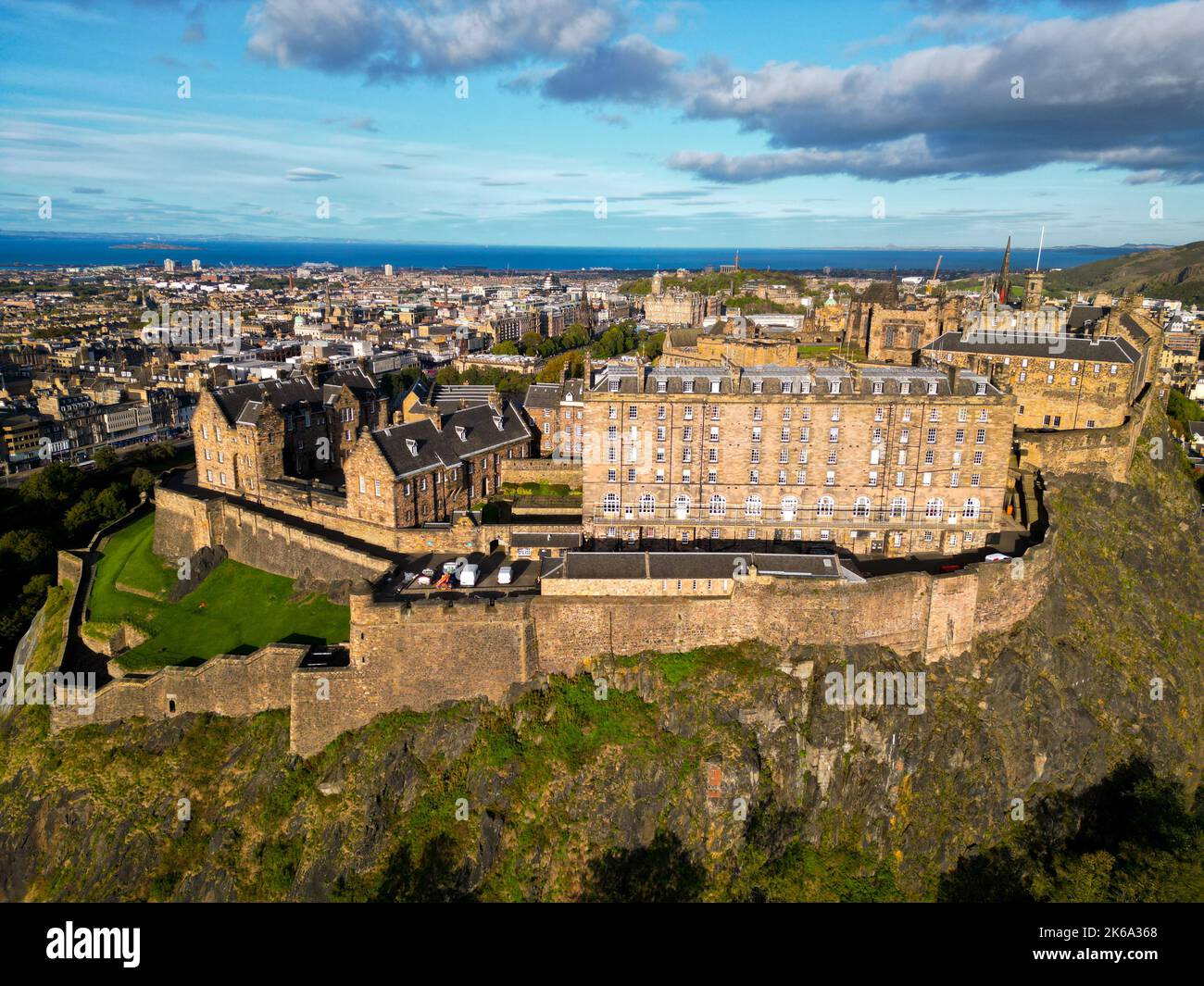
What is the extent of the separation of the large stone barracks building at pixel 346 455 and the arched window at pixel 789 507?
737 inches

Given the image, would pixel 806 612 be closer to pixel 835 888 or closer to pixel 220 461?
pixel 835 888

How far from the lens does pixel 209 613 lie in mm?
43156

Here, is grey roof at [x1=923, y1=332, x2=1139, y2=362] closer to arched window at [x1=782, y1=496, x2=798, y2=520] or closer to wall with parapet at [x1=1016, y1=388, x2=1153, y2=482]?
wall with parapet at [x1=1016, y1=388, x2=1153, y2=482]

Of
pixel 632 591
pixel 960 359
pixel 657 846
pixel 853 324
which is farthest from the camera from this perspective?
pixel 853 324

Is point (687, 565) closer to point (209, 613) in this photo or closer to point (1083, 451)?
point (209, 613)

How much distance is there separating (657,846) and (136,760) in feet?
80.1

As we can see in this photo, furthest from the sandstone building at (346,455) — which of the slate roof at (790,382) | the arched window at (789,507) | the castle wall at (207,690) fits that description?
the arched window at (789,507)

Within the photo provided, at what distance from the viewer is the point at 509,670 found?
35438mm

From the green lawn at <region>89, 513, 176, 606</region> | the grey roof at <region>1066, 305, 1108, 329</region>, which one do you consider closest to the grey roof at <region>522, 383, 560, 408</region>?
the green lawn at <region>89, 513, 176, 606</region>

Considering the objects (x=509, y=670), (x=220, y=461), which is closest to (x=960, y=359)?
(x=509, y=670)

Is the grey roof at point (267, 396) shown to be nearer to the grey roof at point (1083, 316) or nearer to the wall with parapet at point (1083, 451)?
the wall with parapet at point (1083, 451)

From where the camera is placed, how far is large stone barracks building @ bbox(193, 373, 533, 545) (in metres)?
43.9

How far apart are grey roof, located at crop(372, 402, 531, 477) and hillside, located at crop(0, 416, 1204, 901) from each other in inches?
596

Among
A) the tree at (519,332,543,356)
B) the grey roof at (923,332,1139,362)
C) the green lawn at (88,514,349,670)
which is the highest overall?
the tree at (519,332,543,356)
